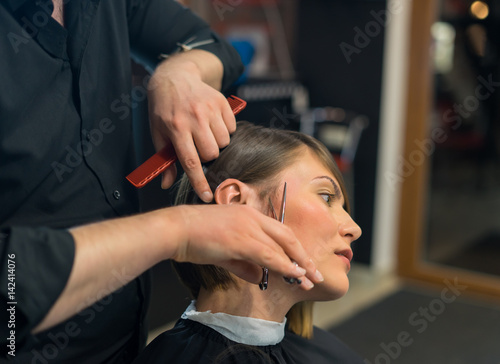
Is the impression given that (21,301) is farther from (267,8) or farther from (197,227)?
(267,8)

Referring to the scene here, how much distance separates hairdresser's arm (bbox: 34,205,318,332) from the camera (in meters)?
0.72

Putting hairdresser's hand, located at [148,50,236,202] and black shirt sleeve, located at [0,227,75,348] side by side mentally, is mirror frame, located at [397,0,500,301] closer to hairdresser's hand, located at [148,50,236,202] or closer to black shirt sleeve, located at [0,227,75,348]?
hairdresser's hand, located at [148,50,236,202]

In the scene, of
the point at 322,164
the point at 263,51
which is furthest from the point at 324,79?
the point at 322,164

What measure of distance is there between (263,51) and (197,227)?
384cm

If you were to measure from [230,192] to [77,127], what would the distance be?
1.14 ft

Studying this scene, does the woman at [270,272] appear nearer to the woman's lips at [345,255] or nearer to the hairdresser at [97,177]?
the woman's lips at [345,255]

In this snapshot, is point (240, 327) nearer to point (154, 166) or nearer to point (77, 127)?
point (154, 166)

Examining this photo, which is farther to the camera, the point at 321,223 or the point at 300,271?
the point at 321,223

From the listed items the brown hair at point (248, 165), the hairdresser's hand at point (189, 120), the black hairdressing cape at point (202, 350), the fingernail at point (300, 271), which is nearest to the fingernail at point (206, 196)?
the hairdresser's hand at point (189, 120)

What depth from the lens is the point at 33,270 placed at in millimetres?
696

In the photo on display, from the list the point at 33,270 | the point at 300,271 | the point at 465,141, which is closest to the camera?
the point at 33,270

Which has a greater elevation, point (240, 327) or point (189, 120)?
point (189, 120)

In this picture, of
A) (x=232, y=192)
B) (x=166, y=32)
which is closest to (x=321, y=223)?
(x=232, y=192)

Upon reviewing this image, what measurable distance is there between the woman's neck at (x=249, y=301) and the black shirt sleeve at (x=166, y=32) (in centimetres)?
48
